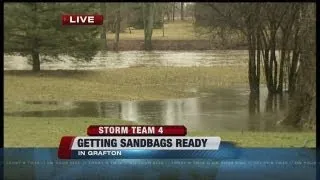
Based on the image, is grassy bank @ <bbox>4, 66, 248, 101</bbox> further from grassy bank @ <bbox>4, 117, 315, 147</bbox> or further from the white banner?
the white banner

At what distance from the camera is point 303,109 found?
6.43 metres

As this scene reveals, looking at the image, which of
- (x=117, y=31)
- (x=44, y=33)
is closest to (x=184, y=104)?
(x=117, y=31)

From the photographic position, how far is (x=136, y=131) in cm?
597

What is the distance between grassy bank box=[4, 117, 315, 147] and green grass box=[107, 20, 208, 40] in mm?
947

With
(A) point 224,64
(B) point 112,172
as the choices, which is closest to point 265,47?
(A) point 224,64

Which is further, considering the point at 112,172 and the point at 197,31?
the point at 197,31

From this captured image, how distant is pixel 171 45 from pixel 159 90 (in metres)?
0.53

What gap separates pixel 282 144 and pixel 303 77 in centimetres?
78

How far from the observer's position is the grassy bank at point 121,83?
6215mm

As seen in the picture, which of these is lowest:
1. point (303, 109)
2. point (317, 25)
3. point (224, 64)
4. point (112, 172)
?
point (112, 172)

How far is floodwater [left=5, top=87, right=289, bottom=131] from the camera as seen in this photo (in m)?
6.22

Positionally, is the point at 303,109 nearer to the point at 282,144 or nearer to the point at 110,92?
the point at 282,144

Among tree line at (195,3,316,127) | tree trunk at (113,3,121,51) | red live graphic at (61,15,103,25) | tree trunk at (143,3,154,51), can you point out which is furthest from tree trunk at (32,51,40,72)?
tree line at (195,3,316,127)

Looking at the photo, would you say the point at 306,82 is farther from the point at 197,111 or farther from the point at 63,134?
the point at 63,134
